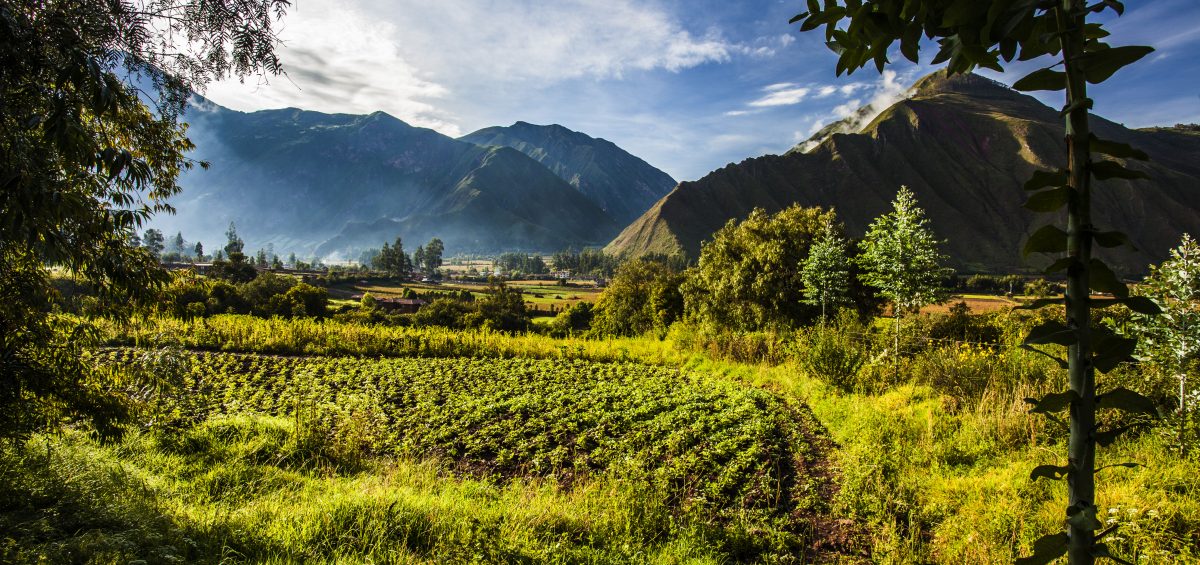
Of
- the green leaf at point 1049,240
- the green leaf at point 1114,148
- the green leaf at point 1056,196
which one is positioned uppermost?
the green leaf at point 1114,148

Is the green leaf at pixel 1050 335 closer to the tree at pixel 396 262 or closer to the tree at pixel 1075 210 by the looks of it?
the tree at pixel 1075 210

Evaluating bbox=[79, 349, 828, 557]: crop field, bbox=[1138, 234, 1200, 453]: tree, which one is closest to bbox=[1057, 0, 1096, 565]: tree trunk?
bbox=[79, 349, 828, 557]: crop field

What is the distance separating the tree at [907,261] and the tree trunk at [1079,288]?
10851 mm

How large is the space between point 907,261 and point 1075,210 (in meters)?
11.3

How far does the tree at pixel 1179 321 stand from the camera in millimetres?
5742

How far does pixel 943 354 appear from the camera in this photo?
1011 cm

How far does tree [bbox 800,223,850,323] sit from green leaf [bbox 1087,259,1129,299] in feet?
50.0

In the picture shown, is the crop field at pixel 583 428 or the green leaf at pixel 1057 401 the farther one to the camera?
the crop field at pixel 583 428

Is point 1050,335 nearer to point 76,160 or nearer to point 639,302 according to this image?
point 76,160

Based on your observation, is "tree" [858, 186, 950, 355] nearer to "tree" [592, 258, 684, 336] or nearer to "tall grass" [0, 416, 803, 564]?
"tall grass" [0, 416, 803, 564]

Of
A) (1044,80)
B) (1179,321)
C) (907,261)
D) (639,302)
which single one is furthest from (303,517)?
(639,302)

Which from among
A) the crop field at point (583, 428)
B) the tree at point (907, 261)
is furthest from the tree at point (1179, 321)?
the tree at point (907, 261)

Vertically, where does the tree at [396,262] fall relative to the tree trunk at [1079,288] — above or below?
above

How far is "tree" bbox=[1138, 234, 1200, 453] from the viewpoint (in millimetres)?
→ 5742
